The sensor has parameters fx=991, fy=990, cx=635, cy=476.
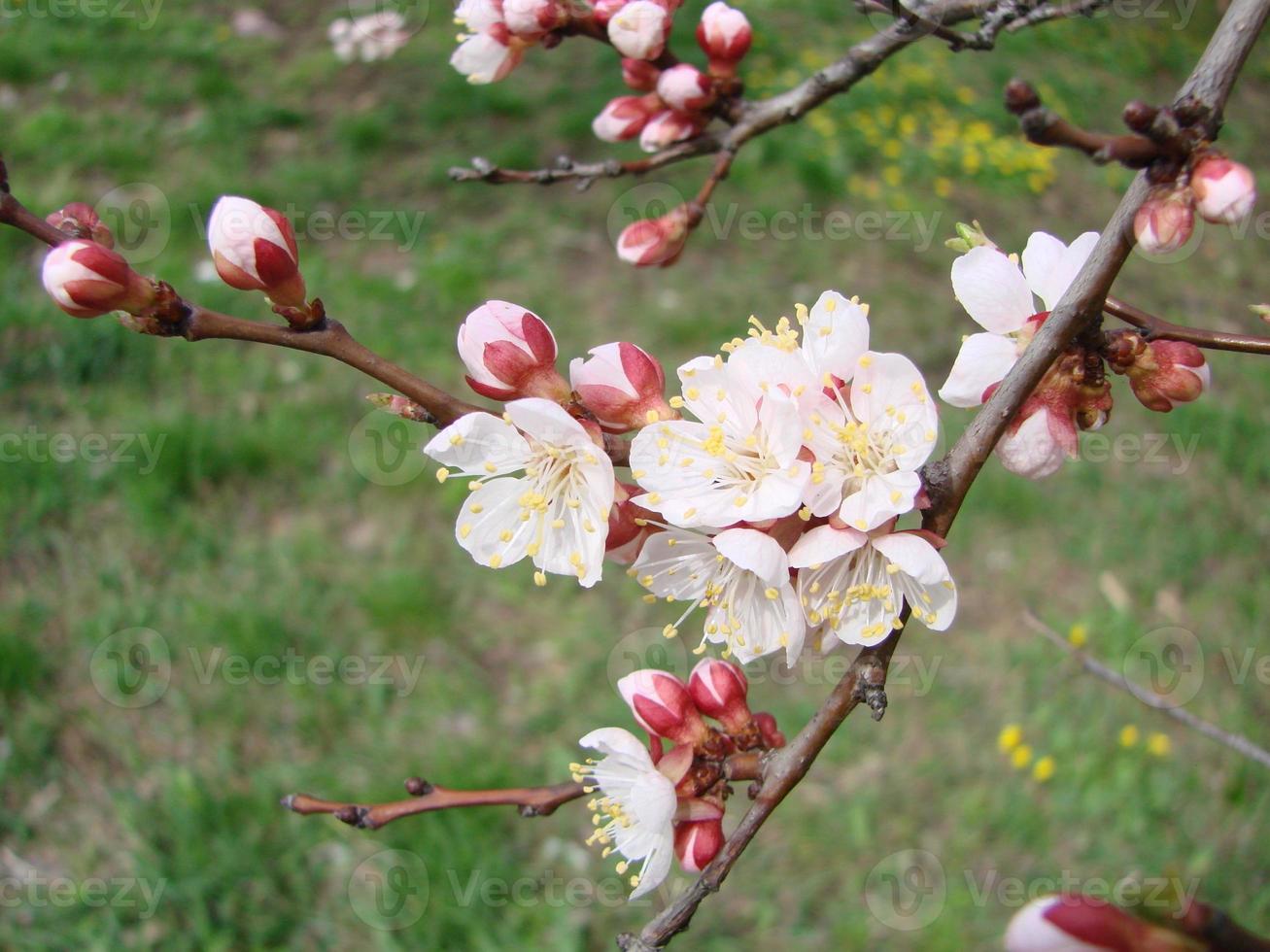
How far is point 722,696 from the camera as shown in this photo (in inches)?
41.4

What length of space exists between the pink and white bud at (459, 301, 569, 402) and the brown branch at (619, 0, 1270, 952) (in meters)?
0.37

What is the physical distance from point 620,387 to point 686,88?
71 centimetres

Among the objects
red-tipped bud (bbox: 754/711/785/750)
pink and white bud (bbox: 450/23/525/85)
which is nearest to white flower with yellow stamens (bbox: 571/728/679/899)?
red-tipped bud (bbox: 754/711/785/750)

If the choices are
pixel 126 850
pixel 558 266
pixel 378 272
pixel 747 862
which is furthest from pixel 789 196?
pixel 126 850

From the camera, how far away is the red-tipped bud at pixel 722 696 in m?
1.05

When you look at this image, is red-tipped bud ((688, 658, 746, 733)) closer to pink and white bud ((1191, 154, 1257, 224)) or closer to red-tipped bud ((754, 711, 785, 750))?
red-tipped bud ((754, 711, 785, 750))

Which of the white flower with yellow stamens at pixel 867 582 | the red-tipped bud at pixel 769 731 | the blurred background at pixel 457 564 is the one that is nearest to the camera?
the white flower with yellow stamens at pixel 867 582

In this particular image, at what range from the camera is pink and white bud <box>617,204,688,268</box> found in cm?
149

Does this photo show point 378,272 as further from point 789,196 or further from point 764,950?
point 764,950

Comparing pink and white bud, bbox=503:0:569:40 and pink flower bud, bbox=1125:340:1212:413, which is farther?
pink and white bud, bbox=503:0:569:40

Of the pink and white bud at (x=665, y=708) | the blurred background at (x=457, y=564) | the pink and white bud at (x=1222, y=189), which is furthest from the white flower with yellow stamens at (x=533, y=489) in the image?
the blurred background at (x=457, y=564)

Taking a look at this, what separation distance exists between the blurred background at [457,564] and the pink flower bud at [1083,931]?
1519 mm

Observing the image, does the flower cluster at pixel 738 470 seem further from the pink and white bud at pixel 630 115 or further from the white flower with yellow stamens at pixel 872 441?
the pink and white bud at pixel 630 115

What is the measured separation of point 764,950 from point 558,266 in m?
2.50
